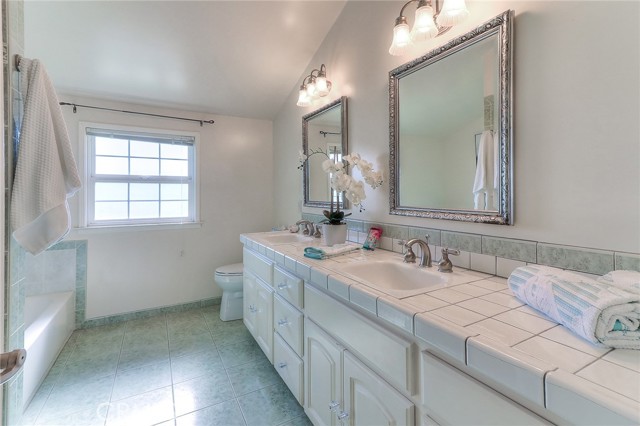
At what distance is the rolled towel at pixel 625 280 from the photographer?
2.15ft

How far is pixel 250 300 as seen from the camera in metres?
2.14

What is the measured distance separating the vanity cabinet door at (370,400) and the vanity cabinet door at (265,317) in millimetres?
812

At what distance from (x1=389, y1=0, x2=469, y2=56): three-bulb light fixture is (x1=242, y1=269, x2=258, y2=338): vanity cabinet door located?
1716 millimetres

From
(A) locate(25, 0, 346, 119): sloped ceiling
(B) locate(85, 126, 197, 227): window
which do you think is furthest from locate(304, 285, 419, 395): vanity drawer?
(B) locate(85, 126, 197, 227): window

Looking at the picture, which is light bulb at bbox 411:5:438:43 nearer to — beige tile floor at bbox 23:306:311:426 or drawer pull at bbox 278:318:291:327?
drawer pull at bbox 278:318:291:327

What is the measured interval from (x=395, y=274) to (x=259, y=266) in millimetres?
981

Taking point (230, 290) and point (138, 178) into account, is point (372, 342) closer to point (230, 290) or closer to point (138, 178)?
point (230, 290)

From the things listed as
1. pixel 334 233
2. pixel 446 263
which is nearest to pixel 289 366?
pixel 334 233

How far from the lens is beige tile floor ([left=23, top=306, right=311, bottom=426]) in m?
1.51

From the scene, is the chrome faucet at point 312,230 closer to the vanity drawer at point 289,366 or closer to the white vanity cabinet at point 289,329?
the white vanity cabinet at point 289,329

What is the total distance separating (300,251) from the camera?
1.60 meters

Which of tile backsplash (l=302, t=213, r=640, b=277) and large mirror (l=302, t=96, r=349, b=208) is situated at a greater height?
large mirror (l=302, t=96, r=349, b=208)

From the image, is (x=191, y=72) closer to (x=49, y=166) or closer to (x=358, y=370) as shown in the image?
(x=49, y=166)

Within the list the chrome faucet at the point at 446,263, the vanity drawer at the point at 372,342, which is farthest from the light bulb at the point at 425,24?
the vanity drawer at the point at 372,342
